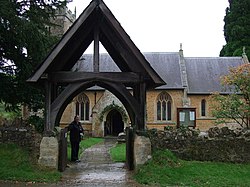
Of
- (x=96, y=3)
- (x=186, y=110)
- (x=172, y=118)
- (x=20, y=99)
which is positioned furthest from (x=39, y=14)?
(x=172, y=118)

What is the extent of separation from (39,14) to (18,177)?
791 centimetres

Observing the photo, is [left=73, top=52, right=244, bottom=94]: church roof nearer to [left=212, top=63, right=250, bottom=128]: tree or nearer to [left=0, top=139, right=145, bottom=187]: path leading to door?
[left=212, top=63, right=250, bottom=128]: tree

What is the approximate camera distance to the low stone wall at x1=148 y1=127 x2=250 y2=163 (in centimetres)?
1138

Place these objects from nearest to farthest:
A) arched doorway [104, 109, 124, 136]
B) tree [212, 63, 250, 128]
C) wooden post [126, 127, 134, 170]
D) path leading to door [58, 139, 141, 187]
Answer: path leading to door [58, 139, 141, 187] → wooden post [126, 127, 134, 170] → tree [212, 63, 250, 128] → arched doorway [104, 109, 124, 136]

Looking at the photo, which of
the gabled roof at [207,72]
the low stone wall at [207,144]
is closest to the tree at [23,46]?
the low stone wall at [207,144]

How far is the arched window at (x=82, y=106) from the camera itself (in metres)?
35.6

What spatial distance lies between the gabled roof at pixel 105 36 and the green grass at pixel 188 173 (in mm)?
2450

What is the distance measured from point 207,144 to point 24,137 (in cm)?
592

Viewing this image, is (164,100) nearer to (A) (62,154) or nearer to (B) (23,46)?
(B) (23,46)

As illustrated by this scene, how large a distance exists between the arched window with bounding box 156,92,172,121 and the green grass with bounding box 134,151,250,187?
23.8m

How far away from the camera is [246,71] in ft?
81.5

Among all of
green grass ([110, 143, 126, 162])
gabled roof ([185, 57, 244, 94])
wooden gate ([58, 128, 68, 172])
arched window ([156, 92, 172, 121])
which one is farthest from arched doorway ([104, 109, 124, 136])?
wooden gate ([58, 128, 68, 172])

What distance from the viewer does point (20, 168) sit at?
1067 centimetres

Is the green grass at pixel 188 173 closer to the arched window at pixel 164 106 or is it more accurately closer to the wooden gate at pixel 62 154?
the wooden gate at pixel 62 154
